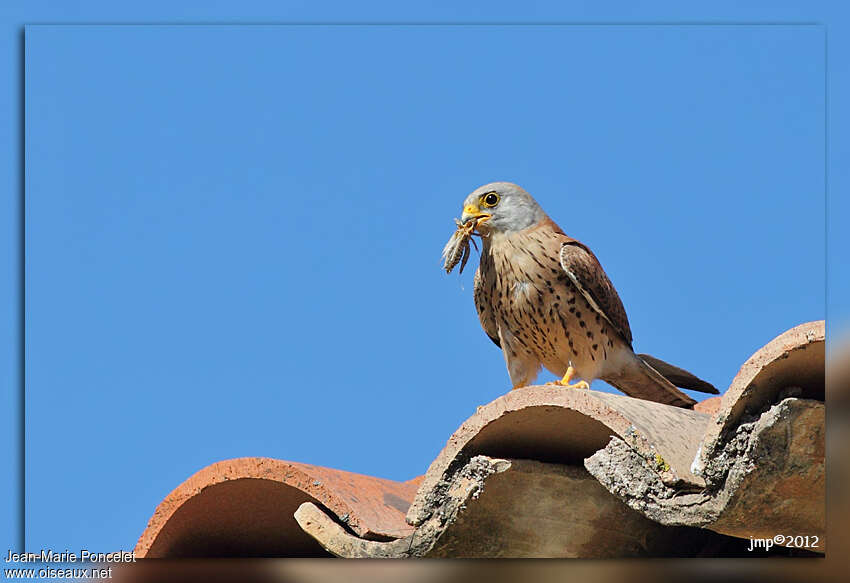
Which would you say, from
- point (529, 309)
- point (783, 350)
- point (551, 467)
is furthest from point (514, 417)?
point (529, 309)

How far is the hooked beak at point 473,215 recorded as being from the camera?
4594 mm

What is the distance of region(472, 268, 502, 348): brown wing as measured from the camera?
15.4 feet

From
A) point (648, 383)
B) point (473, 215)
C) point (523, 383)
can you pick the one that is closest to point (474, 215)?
point (473, 215)

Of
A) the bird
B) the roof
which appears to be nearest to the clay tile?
the roof

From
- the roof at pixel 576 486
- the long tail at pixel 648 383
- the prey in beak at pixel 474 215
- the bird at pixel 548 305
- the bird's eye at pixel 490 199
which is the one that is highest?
the bird's eye at pixel 490 199

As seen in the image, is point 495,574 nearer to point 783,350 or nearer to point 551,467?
point 551,467

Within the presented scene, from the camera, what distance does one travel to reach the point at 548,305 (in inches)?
177

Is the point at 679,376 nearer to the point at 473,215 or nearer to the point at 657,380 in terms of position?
the point at 657,380

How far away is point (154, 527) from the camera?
3.21 m

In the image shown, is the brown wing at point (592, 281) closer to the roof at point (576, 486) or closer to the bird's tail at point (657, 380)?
the bird's tail at point (657, 380)

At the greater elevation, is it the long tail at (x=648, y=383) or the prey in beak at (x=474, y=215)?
the prey in beak at (x=474, y=215)

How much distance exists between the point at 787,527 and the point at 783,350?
0.51 meters

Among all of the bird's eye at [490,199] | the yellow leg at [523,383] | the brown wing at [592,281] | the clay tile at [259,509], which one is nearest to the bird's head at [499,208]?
the bird's eye at [490,199]

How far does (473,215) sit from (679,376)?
1059 millimetres
